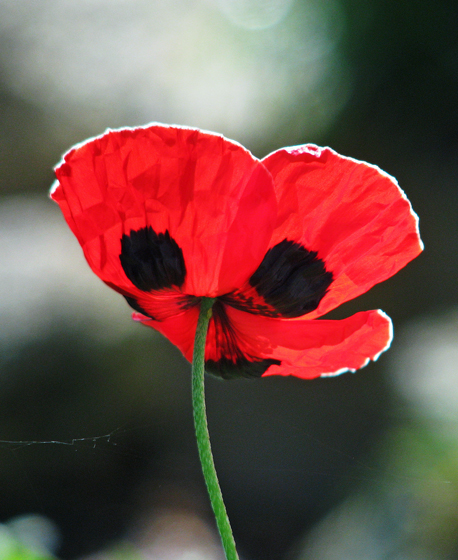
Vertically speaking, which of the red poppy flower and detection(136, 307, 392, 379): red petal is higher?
the red poppy flower

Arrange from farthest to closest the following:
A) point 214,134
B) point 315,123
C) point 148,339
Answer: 1. point 315,123
2. point 148,339
3. point 214,134

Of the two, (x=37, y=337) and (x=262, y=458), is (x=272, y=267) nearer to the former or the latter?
(x=262, y=458)

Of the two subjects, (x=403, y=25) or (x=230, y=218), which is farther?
(x=403, y=25)

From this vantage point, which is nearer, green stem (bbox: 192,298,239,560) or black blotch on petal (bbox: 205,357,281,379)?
green stem (bbox: 192,298,239,560)

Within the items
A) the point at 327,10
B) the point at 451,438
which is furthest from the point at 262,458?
the point at 327,10

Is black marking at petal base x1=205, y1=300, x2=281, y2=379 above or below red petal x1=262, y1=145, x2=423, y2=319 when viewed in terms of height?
below

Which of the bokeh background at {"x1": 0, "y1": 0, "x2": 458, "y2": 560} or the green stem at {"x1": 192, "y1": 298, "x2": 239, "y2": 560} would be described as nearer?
the green stem at {"x1": 192, "y1": 298, "x2": 239, "y2": 560}
